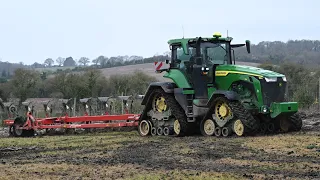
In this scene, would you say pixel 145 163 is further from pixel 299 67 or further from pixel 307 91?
pixel 299 67

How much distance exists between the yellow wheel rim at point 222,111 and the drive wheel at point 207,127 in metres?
0.30

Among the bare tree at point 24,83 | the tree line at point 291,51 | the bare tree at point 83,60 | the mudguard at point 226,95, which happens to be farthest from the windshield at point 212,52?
the bare tree at point 83,60

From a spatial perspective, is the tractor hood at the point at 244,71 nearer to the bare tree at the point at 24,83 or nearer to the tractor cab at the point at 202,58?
the tractor cab at the point at 202,58

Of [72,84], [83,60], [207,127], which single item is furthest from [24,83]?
[83,60]

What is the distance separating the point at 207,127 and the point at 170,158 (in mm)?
4683

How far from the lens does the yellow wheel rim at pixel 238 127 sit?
14305mm

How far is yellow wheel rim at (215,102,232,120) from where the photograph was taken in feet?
48.3

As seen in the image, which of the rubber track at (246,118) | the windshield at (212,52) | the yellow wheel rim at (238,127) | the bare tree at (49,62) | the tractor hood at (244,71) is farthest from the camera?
the bare tree at (49,62)

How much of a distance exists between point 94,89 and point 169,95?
103 feet

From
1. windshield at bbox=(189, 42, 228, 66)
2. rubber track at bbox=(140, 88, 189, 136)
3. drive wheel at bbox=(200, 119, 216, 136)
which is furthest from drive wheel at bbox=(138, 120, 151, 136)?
windshield at bbox=(189, 42, 228, 66)

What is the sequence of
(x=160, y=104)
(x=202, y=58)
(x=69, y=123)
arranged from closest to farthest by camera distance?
(x=202, y=58) → (x=160, y=104) → (x=69, y=123)

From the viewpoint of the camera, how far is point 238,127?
14.4 meters

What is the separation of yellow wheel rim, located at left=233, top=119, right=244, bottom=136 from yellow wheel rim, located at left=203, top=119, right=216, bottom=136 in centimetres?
70

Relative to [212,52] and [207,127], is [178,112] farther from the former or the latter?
[212,52]
